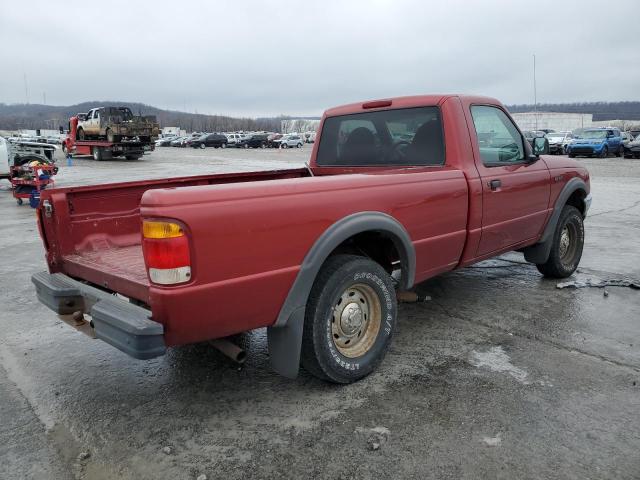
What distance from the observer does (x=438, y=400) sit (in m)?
3.23

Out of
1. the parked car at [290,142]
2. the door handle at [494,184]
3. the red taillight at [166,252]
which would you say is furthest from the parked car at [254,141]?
the red taillight at [166,252]

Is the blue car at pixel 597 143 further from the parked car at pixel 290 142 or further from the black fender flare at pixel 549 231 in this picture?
the parked car at pixel 290 142

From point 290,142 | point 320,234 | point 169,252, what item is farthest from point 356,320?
point 290,142

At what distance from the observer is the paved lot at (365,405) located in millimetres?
2646

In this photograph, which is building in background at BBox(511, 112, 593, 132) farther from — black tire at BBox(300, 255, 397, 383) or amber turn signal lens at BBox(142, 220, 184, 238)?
amber turn signal lens at BBox(142, 220, 184, 238)

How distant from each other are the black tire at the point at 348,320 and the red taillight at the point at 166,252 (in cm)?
89

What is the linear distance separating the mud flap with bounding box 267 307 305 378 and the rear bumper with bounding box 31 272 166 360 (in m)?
0.70

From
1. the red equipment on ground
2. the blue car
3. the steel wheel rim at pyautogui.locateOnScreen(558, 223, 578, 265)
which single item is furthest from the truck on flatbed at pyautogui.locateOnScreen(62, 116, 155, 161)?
the steel wheel rim at pyautogui.locateOnScreen(558, 223, 578, 265)

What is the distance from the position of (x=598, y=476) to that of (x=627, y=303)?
3.00 meters

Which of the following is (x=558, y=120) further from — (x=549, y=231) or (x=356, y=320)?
(x=356, y=320)

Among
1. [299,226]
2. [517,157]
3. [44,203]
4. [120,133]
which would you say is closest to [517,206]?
[517,157]

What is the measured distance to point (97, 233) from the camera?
395cm

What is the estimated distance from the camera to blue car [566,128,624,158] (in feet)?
93.1

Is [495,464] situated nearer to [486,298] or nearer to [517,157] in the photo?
[486,298]
